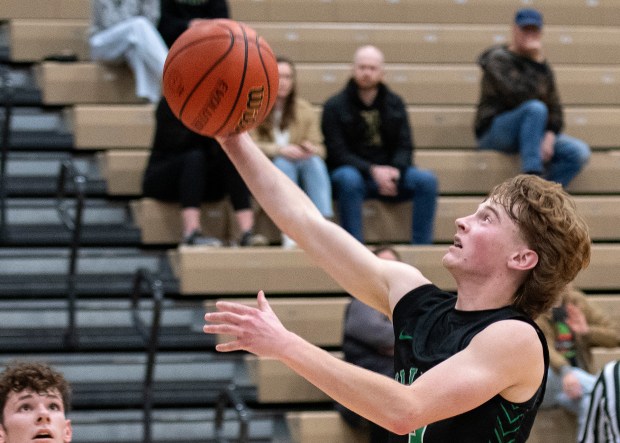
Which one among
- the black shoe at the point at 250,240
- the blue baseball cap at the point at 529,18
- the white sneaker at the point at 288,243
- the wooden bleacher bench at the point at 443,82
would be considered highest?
the blue baseball cap at the point at 529,18

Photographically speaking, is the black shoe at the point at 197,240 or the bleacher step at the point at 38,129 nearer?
the black shoe at the point at 197,240

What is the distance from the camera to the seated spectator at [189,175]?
6375 mm

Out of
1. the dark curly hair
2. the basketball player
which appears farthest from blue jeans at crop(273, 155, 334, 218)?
the basketball player

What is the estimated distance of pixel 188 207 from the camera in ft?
20.9

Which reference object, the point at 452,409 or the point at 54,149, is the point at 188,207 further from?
the point at 452,409

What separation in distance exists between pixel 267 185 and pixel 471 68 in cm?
529

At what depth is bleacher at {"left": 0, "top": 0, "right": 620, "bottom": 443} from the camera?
600 centimetres

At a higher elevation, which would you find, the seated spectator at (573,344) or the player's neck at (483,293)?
the player's neck at (483,293)

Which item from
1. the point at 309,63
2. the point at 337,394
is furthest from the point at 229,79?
the point at 309,63

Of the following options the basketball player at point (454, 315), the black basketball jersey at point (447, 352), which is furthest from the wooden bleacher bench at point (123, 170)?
the black basketball jersey at point (447, 352)

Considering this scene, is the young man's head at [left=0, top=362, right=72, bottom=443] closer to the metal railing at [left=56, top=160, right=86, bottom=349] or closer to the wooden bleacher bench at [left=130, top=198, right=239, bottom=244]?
the metal railing at [left=56, top=160, right=86, bottom=349]

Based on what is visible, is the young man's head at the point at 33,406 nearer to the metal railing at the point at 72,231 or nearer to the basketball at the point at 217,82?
the basketball at the point at 217,82

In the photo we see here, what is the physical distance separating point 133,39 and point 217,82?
398 centimetres

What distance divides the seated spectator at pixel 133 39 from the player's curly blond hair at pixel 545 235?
4538 millimetres
